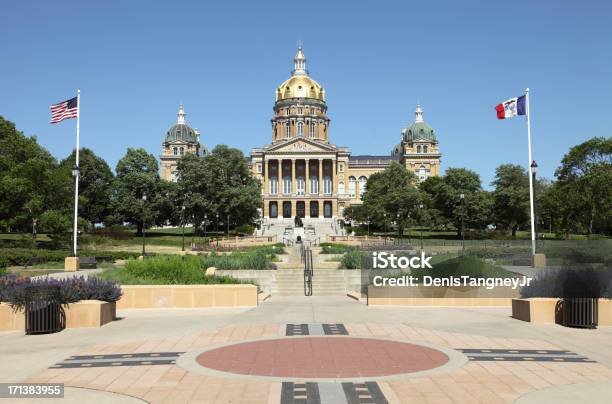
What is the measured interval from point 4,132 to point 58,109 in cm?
2013

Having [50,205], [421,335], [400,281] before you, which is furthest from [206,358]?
[50,205]

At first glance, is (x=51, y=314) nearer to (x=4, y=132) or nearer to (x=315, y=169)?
(x=4, y=132)

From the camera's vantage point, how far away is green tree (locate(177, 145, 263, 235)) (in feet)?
270

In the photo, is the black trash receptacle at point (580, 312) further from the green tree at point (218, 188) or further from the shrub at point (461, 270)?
the green tree at point (218, 188)

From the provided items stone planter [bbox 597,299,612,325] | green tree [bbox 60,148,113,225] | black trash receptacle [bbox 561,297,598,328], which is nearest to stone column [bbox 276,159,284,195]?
green tree [bbox 60,148,113,225]

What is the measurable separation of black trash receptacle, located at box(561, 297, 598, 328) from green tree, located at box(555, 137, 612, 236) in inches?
2205

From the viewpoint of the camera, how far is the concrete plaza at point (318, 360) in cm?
876

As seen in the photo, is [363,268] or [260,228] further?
[260,228]

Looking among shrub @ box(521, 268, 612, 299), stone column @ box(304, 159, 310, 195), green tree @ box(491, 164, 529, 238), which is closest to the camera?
shrub @ box(521, 268, 612, 299)

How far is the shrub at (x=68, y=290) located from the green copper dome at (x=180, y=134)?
12722 cm

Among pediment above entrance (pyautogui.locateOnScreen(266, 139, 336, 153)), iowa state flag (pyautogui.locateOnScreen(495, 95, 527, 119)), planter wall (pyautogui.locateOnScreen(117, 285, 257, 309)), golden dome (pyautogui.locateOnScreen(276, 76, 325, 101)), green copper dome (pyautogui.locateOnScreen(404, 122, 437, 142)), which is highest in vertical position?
golden dome (pyautogui.locateOnScreen(276, 76, 325, 101))

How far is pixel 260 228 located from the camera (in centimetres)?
10031

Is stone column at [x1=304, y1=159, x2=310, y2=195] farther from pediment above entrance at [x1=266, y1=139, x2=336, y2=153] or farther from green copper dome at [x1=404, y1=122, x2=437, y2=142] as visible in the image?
green copper dome at [x1=404, y1=122, x2=437, y2=142]

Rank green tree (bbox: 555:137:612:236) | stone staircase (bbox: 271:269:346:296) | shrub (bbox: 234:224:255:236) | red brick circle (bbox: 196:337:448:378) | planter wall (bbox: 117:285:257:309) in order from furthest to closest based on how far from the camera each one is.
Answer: shrub (bbox: 234:224:255:236) < green tree (bbox: 555:137:612:236) < stone staircase (bbox: 271:269:346:296) < planter wall (bbox: 117:285:257:309) < red brick circle (bbox: 196:337:448:378)
